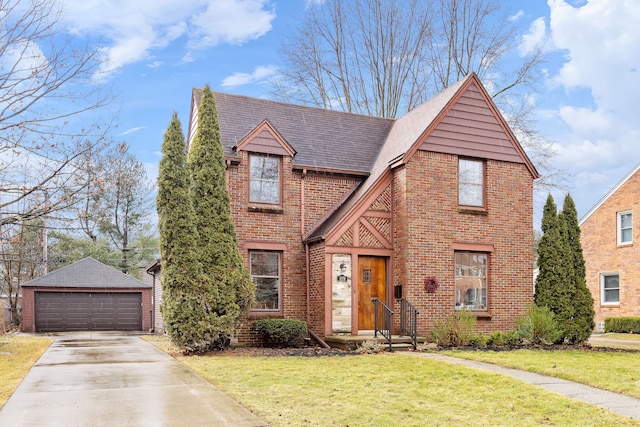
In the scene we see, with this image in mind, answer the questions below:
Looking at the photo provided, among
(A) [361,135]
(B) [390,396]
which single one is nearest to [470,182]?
(A) [361,135]

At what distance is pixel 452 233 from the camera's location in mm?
17047

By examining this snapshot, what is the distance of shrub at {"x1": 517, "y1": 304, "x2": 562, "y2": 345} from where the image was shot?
16.3m

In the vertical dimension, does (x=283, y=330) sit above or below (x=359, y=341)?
above

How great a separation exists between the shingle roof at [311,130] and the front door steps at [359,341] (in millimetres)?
5035

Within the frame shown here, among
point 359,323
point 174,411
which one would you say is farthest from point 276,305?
point 174,411

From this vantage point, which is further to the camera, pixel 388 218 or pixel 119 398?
pixel 388 218

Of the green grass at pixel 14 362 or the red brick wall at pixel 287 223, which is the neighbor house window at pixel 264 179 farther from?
the green grass at pixel 14 362

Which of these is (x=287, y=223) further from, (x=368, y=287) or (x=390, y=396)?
(x=390, y=396)

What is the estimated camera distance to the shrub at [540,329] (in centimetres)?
1630

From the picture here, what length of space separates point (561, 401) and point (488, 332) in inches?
354

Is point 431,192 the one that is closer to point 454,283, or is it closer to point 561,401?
point 454,283

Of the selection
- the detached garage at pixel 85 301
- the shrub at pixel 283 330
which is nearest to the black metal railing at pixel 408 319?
the shrub at pixel 283 330

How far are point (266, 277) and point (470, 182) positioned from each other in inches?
256

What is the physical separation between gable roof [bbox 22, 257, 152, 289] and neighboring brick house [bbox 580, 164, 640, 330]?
20.4 metres
